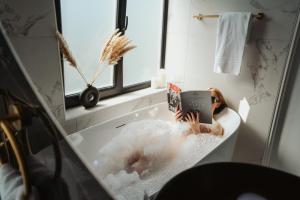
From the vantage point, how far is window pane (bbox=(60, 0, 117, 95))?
158 cm

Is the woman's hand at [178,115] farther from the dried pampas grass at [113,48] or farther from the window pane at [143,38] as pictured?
the dried pampas grass at [113,48]

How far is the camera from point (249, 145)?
6.37 ft

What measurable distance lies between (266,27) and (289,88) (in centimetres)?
50

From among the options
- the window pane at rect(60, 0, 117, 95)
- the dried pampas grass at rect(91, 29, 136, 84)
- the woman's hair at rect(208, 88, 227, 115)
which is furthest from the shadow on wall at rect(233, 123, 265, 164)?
the window pane at rect(60, 0, 117, 95)

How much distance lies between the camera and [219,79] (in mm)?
1992

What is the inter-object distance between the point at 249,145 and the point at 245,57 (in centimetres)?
79

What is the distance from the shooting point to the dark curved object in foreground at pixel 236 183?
100 cm

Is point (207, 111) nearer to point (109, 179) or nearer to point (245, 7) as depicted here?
point (245, 7)

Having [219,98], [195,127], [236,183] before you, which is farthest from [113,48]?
[236,183]

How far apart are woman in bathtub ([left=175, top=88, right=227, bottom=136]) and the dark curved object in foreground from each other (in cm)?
67

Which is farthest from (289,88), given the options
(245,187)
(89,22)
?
(89,22)

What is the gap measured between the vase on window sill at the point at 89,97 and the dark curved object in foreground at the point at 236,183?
96cm

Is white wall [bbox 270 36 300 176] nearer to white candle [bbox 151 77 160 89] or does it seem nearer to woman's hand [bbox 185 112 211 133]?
woman's hand [bbox 185 112 211 133]

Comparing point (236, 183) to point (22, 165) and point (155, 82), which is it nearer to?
point (22, 165)
